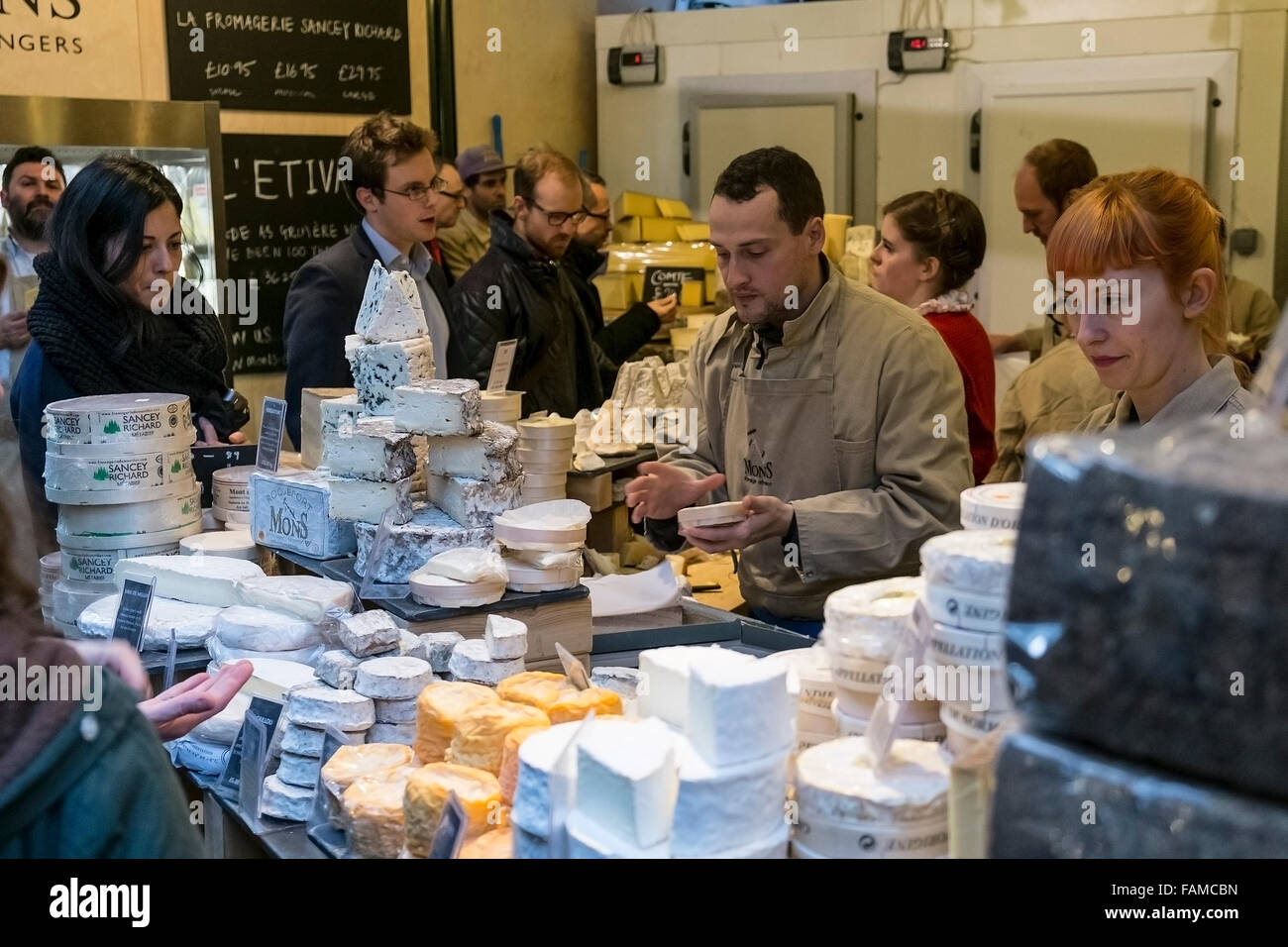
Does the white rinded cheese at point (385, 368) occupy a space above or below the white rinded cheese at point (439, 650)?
above

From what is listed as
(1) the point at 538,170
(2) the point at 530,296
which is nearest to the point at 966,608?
(2) the point at 530,296

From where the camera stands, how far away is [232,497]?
11.0ft

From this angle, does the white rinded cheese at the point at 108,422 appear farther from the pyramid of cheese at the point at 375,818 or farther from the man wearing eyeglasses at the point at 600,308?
the man wearing eyeglasses at the point at 600,308

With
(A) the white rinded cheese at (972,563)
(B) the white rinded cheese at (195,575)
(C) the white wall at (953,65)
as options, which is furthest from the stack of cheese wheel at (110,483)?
(C) the white wall at (953,65)

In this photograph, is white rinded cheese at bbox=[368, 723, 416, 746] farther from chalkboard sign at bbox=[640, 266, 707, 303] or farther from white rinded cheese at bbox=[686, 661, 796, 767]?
chalkboard sign at bbox=[640, 266, 707, 303]

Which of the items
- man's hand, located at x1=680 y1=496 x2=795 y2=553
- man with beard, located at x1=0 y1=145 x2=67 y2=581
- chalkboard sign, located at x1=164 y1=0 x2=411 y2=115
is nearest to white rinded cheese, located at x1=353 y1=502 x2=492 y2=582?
man's hand, located at x1=680 y1=496 x2=795 y2=553

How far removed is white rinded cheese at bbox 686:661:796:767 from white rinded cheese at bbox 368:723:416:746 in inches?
32.9

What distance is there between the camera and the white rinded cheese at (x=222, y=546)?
302 centimetres

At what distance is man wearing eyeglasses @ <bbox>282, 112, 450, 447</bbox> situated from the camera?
13.9ft

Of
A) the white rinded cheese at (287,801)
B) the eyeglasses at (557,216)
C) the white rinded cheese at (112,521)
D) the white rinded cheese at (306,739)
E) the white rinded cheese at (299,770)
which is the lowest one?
the white rinded cheese at (287,801)

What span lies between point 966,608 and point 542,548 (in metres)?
1.42

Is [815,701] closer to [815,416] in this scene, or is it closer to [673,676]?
[673,676]

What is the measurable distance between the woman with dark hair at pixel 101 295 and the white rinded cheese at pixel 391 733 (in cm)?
165

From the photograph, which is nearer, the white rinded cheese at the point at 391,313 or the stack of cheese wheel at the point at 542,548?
the stack of cheese wheel at the point at 542,548
